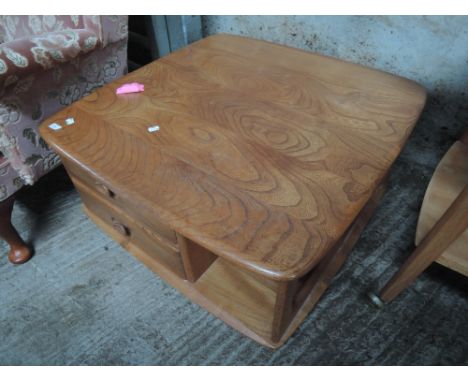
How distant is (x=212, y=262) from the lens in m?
0.90

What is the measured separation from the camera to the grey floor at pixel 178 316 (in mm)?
836

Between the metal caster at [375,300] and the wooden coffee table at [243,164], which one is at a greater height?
the wooden coffee table at [243,164]

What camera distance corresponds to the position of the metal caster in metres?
0.89

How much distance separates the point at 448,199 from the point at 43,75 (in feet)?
3.72

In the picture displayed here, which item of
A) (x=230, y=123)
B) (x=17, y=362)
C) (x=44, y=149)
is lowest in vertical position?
(x=17, y=362)

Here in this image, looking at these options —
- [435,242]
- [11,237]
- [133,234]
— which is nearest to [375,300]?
[435,242]

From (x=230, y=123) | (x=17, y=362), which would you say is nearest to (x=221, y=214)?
(x=230, y=123)

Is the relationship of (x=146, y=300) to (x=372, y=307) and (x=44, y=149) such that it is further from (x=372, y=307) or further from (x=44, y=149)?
(x=372, y=307)

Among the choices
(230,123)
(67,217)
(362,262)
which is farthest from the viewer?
(67,217)

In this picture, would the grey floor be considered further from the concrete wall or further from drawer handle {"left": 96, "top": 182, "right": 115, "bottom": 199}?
drawer handle {"left": 96, "top": 182, "right": 115, "bottom": 199}

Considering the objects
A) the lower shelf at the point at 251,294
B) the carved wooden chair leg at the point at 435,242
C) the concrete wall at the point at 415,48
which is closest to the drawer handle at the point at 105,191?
the lower shelf at the point at 251,294

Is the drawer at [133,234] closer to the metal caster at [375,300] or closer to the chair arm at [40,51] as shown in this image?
the chair arm at [40,51]

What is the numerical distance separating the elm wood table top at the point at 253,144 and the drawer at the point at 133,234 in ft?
0.67

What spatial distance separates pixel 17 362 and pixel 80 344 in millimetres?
162
